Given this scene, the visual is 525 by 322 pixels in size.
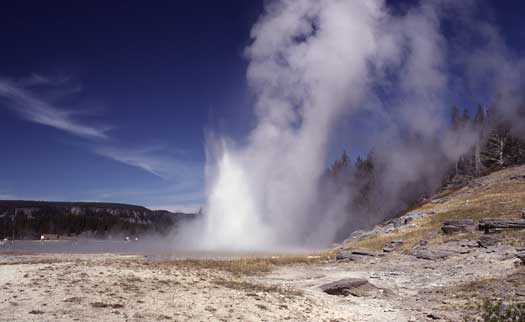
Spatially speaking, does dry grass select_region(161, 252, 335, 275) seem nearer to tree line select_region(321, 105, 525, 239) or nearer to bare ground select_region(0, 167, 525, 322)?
bare ground select_region(0, 167, 525, 322)

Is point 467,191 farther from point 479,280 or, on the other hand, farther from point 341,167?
point 341,167

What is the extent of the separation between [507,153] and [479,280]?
290 feet

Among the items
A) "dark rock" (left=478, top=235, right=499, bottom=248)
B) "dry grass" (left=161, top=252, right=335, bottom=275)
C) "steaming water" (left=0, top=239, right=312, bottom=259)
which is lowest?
"steaming water" (left=0, top=239, right=312, bottom=259)

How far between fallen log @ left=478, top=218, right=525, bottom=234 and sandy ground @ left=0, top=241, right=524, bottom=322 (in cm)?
789

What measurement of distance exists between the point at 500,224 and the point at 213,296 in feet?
89.9

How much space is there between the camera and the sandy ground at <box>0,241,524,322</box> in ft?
47.0

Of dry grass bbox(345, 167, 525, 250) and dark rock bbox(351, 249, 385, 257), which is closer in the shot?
dark rock bbox(351, 249, 385, 257)

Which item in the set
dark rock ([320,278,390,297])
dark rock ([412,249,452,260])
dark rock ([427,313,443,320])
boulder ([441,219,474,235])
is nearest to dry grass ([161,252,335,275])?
dark rock ([412,249,452,260])

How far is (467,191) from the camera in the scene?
69.9 meters

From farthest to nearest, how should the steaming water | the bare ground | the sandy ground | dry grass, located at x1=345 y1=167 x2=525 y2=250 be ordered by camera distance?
1. the steaming water
2. dry grass, located at x1=345 y1=167 x2=525 y2=250
3. the bare ground
4. the sandy ground

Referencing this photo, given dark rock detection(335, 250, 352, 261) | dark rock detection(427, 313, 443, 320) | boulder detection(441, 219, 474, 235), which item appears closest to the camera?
dark rock detection(427, 313, 443, 320)

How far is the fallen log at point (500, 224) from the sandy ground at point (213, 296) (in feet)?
25.9

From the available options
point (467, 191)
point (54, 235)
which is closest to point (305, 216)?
point (467, 191)

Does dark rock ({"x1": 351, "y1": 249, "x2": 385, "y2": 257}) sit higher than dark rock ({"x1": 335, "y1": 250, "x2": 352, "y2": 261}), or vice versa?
dark rock ({"x1": 351, "y1": 249, "x2": 385, "y2": 257})
